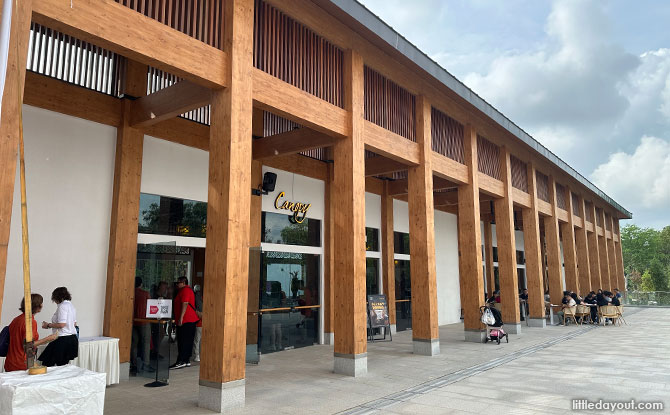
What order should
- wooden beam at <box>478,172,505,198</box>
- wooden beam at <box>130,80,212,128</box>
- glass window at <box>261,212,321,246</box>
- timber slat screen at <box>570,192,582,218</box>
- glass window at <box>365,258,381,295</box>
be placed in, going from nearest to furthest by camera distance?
wooden beam at <box>130,80,212,128</box> → glass window at <box>261,212,321,246</box> → wooden beam at <box>478,172,505,198</box> → glass window at <box>365,258,381,295</box> → timber slat screen at <box>570,192,582,218</box>

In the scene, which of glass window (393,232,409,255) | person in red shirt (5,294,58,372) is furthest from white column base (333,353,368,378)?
glass window (393,232,409,255)

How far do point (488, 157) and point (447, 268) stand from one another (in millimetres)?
6074

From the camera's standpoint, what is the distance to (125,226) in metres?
7.91

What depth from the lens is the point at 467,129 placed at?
12.6 meters

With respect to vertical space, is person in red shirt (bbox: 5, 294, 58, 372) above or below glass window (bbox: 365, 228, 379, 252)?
below

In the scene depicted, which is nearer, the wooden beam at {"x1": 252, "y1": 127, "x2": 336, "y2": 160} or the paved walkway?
the paved walkway

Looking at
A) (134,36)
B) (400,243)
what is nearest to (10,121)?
(134,36)

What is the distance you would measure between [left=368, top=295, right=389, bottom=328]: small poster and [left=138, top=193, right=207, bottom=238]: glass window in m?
5.01

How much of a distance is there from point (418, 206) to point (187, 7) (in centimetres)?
659

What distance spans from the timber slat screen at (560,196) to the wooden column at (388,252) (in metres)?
9.33

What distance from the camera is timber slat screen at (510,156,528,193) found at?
619 inches

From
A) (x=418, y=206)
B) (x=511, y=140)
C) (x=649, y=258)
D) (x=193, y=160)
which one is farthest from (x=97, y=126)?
(x=649, y=258)

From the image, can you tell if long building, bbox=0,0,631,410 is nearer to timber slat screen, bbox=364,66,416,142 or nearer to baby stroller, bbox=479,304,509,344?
timber slat screen, bbox=364,66,416,142

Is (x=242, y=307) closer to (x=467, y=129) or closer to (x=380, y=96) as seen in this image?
(x=380, y=96)
